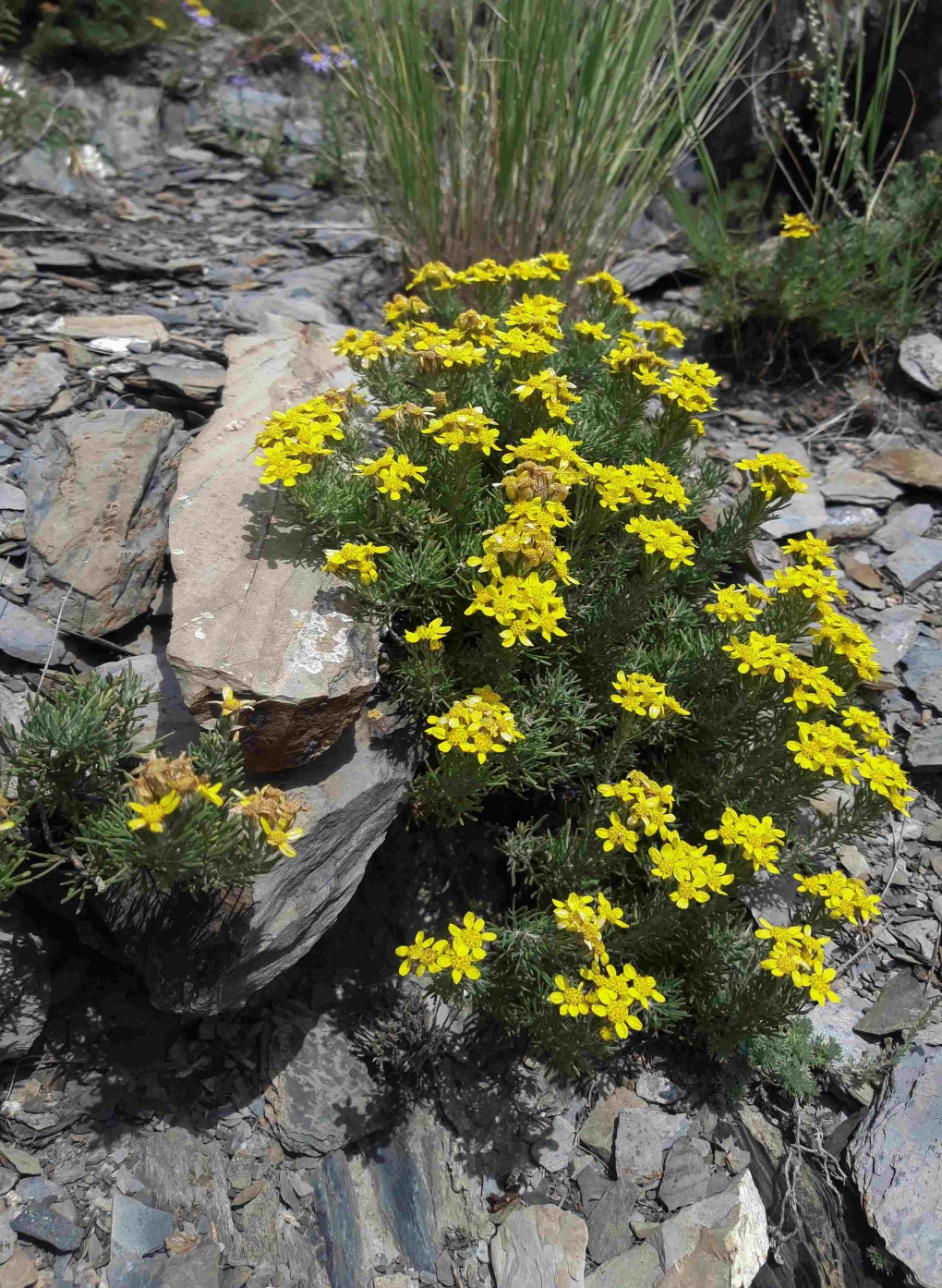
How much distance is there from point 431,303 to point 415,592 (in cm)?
186

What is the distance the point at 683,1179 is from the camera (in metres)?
2.94

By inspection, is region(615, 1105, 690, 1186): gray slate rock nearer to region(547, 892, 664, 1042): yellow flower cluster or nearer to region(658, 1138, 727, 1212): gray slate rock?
region(658, 1138, 727, 1212): gray slate rock

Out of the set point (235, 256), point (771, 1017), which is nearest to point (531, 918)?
point (771, 1017)

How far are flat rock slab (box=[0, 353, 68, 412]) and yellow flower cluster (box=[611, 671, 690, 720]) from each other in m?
2.69

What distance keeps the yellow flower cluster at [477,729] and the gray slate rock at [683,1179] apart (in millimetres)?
1494

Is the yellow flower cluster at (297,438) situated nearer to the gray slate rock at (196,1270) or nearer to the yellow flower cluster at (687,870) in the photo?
the yellow flower cluster at (687,870)

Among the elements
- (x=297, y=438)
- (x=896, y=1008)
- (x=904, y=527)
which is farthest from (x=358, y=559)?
(x=904, y=527)

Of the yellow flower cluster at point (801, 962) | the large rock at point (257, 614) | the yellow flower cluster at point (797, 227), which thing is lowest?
the yellow flower cluster at point (801, 962)

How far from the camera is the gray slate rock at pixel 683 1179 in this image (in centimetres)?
289

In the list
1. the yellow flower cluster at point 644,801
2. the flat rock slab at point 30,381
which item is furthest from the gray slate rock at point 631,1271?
the flat rock slab at point 30,381

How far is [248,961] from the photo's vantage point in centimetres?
268

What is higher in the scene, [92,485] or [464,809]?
[92,485]

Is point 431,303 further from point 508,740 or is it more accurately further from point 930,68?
point 930,68

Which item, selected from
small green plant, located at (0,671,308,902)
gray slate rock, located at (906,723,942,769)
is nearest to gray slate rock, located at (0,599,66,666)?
small green plant, located at (0,671,308,902)
